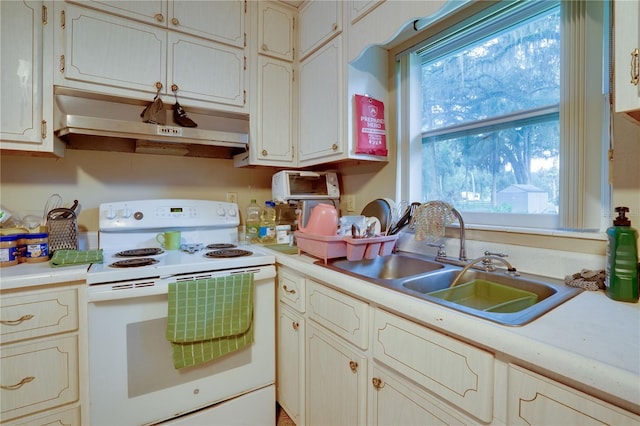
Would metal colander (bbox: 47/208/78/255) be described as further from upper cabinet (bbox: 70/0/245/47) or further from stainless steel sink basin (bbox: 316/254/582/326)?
stainless steel sink basin (bbox: 316/254/582/326)

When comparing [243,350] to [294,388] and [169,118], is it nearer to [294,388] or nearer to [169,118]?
[294,388]

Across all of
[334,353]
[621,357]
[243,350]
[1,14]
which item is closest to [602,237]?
[621,357]

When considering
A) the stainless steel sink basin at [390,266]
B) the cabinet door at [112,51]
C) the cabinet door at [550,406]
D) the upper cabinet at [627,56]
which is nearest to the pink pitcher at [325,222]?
the stainless steel sink basin at [390,266]

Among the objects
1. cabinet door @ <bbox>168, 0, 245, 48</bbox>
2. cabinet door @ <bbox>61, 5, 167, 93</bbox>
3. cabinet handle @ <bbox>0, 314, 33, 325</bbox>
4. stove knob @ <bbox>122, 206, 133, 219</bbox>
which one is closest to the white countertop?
cabinet handle @ <bbox>0, 314, 33, 325</bbox>

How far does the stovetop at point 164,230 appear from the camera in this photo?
1288 mm

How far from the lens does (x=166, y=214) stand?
179cm

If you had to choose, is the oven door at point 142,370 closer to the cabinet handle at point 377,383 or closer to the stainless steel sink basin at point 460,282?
the stainless steel sink basin at point 460,282

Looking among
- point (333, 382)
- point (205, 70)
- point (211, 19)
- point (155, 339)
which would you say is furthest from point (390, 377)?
point (211, 19)

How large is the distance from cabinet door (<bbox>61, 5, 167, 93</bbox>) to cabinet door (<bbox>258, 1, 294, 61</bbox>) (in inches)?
22.7

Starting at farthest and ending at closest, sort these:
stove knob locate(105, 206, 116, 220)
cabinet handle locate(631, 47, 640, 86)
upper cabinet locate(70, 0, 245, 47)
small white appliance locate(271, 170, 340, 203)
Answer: small white appliance locate(271, 170, 340, 203) → stove knob locate(105, 206, 116, 220) → upper cabinet locate(70, 0, 245, 47) → cabinet handle locate(631, 47, 640, 86)

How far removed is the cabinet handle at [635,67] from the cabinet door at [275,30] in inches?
68.6

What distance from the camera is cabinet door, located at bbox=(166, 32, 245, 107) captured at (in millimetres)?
1676

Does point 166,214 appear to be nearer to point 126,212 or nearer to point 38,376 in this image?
point 126,212

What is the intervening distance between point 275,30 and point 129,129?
111 centimetres
